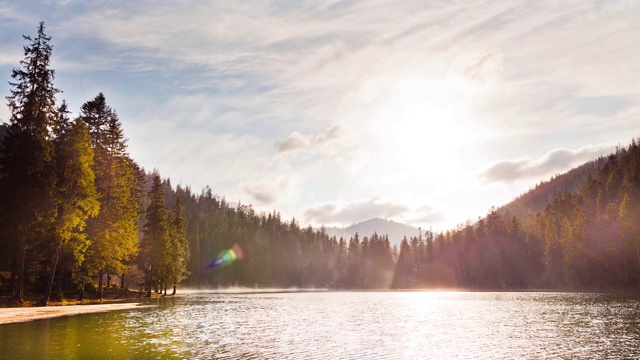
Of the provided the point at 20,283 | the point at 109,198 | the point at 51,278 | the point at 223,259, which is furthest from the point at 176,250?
the point at 223,259

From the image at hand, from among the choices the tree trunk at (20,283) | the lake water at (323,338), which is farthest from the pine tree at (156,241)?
the lake water at (323,338)

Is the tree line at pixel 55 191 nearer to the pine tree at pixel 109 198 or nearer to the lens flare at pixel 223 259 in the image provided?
the pine tree at pixel 109 198

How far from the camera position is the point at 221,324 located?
37.1m

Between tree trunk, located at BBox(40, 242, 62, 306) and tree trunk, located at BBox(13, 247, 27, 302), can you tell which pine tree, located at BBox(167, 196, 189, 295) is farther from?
tree trunk, located at BBox(13, 247, 27, 302)

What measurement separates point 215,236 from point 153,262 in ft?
419

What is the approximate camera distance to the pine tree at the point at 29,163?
141ft

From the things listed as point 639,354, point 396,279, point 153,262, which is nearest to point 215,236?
point 396,279

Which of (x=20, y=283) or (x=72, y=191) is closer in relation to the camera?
(x=20, y=283)

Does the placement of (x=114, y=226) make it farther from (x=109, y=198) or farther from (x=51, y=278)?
(x=51, y=278)

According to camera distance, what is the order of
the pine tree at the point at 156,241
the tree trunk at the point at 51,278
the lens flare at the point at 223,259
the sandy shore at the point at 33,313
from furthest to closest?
the lens flare at the point at 223,259 → the pine tree at the point at 156,241 → the tree trunk at the point at 51,278 → the sandy shore at the point at 33,313

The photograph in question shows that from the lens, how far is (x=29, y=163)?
1716 inches

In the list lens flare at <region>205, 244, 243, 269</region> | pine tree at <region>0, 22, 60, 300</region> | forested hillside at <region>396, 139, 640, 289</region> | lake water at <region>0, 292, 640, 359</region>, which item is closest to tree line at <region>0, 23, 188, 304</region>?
pine tree at <region>0, 22, 60, 300</region>

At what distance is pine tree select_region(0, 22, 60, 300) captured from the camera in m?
42.9

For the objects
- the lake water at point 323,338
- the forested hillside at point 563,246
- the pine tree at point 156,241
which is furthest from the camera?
the forested hillside at point 563,246
